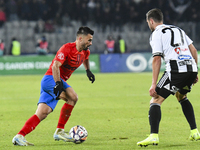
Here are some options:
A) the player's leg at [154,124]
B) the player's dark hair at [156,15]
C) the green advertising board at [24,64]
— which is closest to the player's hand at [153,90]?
the player's leg at [154,124]

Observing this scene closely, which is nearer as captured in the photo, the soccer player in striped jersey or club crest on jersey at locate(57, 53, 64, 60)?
the soccer player in striped jersey

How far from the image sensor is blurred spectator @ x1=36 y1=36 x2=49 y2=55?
24.6 meters

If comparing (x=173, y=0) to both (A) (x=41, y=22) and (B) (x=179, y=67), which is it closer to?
(A) (x=41, y=22)

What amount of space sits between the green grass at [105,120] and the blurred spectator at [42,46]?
37.3 feet

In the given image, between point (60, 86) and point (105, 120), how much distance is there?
2.43m

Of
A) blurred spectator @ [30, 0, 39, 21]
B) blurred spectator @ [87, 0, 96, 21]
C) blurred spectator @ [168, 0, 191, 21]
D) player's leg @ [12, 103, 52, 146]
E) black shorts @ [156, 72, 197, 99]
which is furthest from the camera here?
blurred spectator @ [168, 0, 191, 21]

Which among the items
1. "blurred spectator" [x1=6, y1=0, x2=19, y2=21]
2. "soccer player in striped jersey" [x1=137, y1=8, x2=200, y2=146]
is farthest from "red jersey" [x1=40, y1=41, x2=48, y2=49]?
"soccer player in striped jersey" [x1=137, y1=8, x2=200, y2=146]

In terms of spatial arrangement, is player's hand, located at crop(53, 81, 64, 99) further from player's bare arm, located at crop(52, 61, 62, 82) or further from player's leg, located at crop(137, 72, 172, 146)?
player's leg, located at crop(137, 72, 172, 146)

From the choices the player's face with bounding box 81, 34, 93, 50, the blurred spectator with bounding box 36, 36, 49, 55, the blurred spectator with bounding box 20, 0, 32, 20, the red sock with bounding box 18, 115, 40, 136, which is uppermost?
the blurred spectator with bounding box 20, 0, 32, 20

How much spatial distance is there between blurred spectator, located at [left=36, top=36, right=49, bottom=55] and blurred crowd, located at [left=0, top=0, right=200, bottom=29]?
2686mm

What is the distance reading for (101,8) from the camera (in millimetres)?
28906

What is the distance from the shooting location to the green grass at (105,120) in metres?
5.43

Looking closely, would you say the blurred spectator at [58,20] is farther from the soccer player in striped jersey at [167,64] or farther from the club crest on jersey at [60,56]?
the soccer player in striped jersey at [167,64]

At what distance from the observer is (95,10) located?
2853 cm
